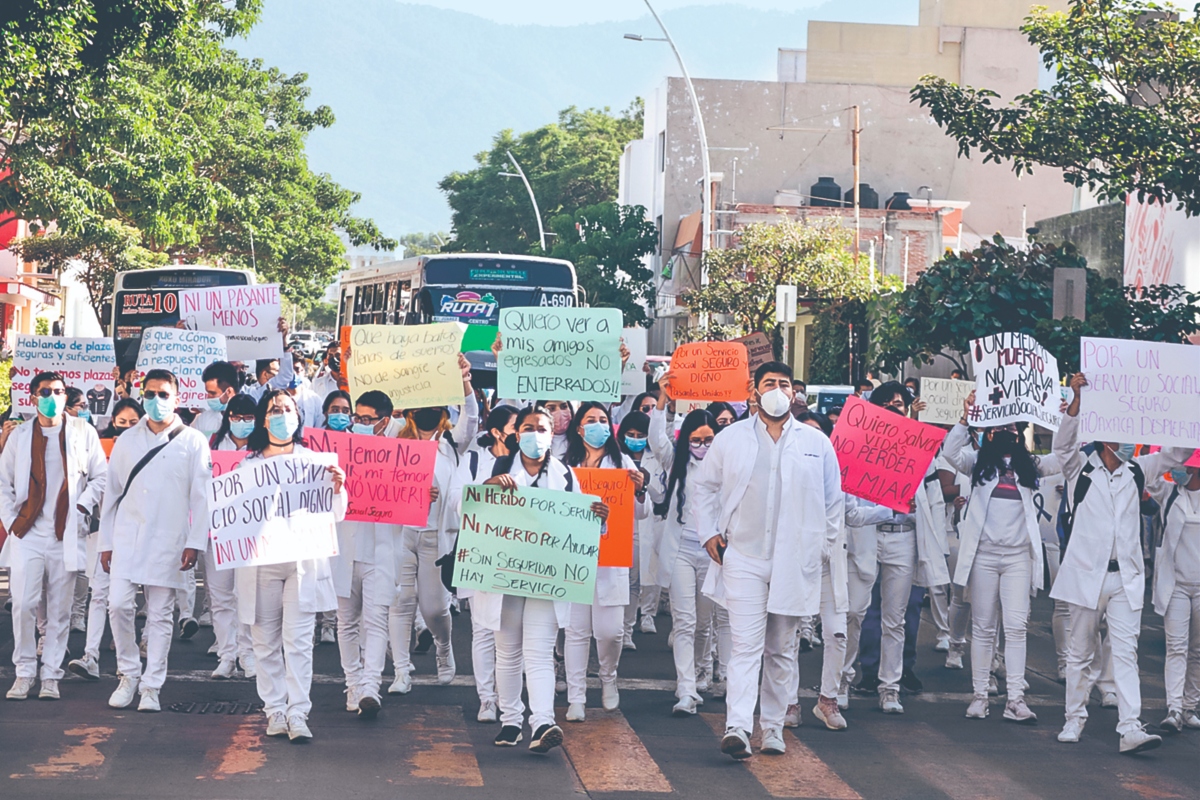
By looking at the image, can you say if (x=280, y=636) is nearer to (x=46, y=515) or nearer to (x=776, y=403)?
(x=46, y=515)

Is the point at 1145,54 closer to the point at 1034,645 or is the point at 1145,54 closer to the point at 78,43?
the point at 1034,645

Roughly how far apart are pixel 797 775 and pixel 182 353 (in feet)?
24.0

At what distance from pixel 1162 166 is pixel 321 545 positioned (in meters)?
9.49

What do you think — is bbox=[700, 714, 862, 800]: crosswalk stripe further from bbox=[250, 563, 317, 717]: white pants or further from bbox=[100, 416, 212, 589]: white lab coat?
bbox=[100, 416, 212, 589]: white lab coat

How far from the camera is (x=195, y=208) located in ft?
93.9

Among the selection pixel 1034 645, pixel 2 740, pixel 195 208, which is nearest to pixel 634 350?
pixel 1034 645

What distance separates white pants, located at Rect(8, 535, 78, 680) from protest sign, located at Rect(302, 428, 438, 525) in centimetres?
→ 132

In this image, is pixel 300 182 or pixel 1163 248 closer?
pixel 1163 248

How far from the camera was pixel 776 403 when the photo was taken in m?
8.66

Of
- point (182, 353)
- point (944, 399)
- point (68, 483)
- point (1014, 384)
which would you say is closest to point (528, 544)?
point (68, 483)

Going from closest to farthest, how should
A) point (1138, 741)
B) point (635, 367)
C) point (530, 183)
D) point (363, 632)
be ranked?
point (1138, 741)
point (363, 632)
point (635, 367)
point (530, 183)

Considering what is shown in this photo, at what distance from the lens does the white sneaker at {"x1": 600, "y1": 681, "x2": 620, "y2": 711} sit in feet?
31.2

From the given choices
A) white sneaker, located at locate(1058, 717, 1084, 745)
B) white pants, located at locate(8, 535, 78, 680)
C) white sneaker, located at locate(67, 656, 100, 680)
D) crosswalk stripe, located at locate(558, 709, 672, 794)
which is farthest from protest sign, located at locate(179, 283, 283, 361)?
white sneaker, located at locate(1058, 717, 1084, 745)

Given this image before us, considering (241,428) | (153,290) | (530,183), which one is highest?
(530,183)
